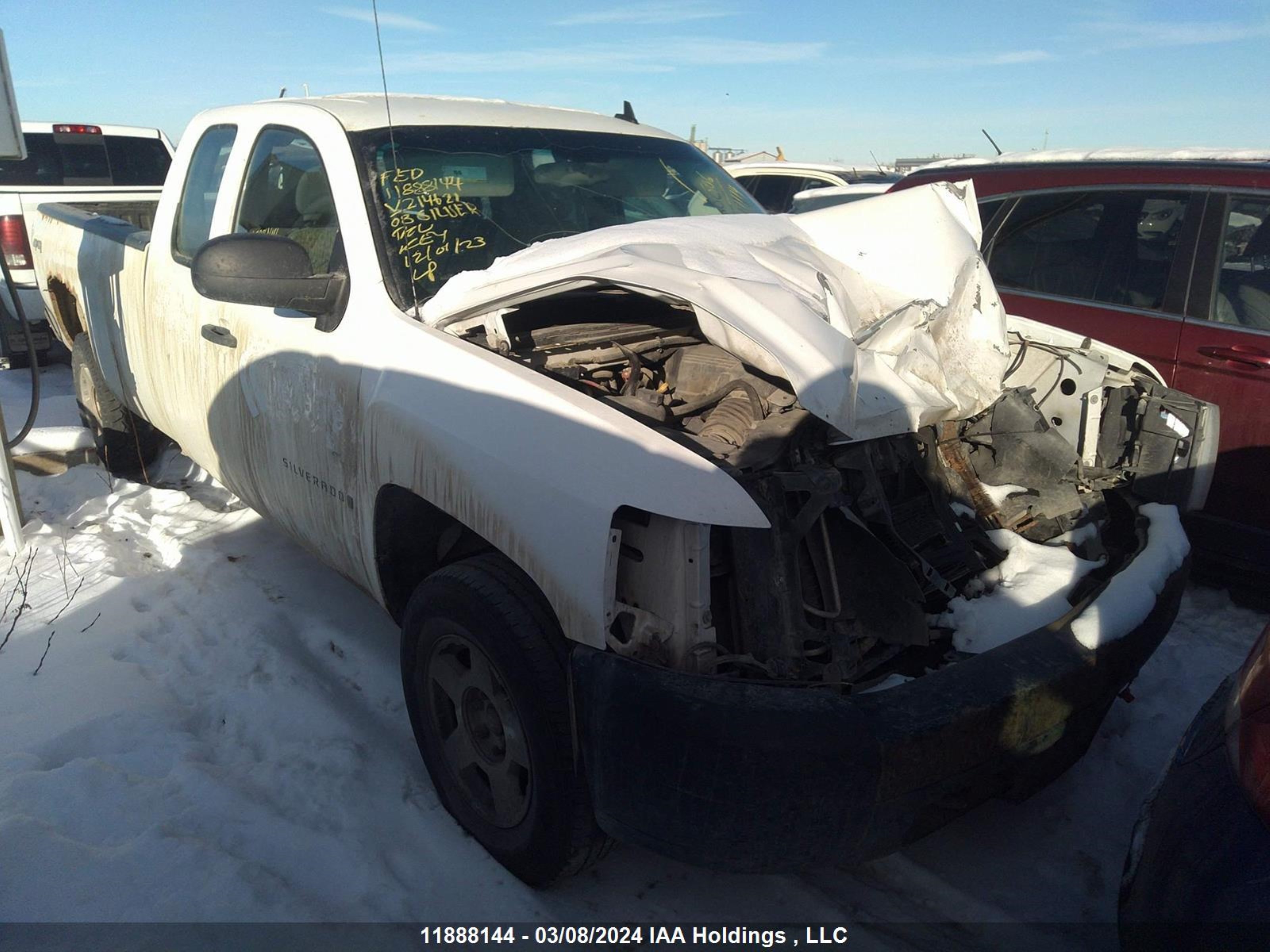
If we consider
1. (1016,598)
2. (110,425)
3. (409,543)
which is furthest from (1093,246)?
(110,425)

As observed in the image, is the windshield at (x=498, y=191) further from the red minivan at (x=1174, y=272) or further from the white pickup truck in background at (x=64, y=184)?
the white pickup truck in background at (x=64, y=184)

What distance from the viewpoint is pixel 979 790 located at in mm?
2016

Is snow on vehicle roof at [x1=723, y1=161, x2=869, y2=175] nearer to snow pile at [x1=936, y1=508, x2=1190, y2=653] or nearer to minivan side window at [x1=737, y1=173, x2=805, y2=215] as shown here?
minivan side window at [x1=737, y1=173, x2=805, y2=215]

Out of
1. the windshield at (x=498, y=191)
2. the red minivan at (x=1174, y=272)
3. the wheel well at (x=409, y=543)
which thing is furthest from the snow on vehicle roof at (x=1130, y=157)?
the wheel well at (x=409, y=543)

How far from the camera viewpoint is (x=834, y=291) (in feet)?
8.32

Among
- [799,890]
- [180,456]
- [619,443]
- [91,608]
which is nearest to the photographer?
[619,443]

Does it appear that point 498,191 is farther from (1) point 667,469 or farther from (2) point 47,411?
(2) point 47,411

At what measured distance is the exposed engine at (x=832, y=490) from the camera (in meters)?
1.99

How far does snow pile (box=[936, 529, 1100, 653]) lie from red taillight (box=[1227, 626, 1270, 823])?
21.7 inches

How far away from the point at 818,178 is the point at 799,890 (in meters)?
10.6

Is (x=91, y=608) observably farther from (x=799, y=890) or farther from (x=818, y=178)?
(x=818, y=178)

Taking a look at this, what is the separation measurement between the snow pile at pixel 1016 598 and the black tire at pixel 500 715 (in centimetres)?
111

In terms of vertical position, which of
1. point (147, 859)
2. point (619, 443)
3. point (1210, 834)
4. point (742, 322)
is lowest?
point (147, 859)

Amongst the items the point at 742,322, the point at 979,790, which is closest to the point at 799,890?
the point at 979,790
